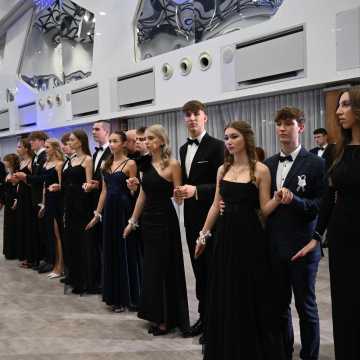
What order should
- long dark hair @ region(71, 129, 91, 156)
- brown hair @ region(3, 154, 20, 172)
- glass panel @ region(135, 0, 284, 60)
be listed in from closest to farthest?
long dark hair @ region(71, 129, 91, 156), brown hair @ region(3, 154, 20, 172), glass panel @ region(135, 0, 284, 60)

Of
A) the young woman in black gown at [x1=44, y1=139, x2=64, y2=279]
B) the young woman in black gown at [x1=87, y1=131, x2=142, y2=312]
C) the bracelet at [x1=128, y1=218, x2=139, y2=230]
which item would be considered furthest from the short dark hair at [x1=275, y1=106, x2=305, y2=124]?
the young woman in black gown at [x1=44, y1=139, x2=64, y2=279]

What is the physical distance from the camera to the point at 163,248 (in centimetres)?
337

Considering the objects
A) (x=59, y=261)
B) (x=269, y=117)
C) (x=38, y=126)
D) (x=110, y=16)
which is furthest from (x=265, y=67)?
(x=38, y=126)

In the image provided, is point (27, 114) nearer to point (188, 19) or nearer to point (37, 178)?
point (188, 19)

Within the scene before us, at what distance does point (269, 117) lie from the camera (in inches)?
265

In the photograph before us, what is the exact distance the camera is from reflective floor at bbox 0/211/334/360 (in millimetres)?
3131

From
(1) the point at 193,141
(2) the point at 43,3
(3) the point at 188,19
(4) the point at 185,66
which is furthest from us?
(2) the point at 43,3

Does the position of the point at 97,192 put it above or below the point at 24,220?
above

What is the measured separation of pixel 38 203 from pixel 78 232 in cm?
132

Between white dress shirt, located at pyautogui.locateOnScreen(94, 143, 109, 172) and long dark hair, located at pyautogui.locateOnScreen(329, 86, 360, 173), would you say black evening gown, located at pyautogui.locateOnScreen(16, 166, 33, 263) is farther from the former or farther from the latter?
long dark hair, located at pyautogui.locateOnScreen(329, 86, 360, 173)

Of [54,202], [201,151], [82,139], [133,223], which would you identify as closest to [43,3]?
[54,202]

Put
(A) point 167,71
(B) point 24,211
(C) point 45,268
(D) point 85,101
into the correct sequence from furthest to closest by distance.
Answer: (D) point 85,101 → (A) point 167,71 → (B) point 24,211 → (C) point 45,268

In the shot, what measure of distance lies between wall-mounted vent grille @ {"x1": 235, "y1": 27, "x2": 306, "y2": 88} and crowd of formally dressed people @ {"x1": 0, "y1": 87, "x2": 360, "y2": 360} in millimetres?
2682

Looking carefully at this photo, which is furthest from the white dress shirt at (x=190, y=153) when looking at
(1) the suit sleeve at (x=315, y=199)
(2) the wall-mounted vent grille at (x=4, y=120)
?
(2) the wall-mounted vent grille at (x=4, y=120)
